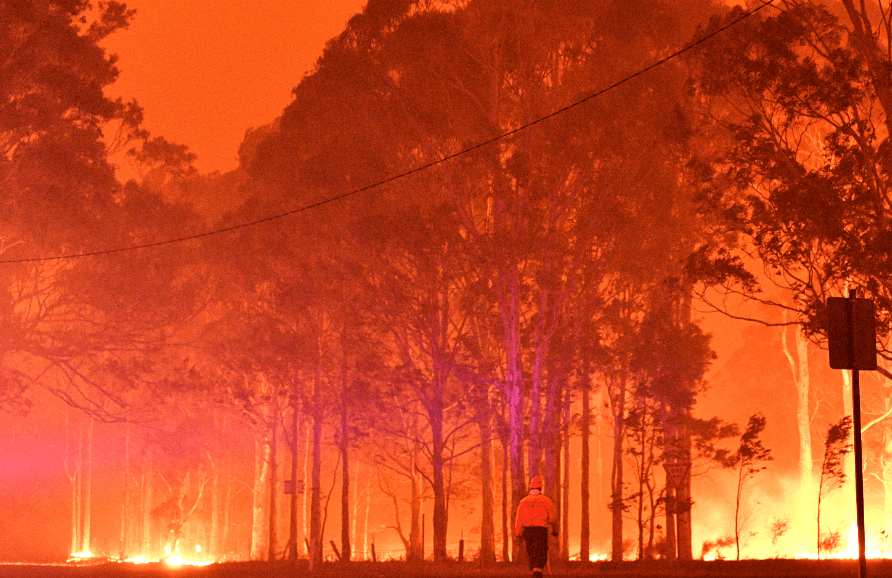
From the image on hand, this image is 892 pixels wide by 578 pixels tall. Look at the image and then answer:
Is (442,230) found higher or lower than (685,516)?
Answer: higher

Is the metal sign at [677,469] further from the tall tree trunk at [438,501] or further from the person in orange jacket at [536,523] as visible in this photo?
the tall tree trunk at [438,501]

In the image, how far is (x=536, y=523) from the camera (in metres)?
15.4

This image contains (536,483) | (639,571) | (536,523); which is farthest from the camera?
(639,571)

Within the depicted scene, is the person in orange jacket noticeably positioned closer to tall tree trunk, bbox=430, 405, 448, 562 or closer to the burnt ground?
the burnt ground

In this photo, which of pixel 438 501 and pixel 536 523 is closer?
pixel 536 523

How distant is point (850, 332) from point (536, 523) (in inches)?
292

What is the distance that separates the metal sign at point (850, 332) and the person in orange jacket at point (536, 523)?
7.06 metres

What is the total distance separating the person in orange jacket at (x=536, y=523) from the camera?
15.3 m

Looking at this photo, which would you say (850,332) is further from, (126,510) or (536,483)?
(126,510)

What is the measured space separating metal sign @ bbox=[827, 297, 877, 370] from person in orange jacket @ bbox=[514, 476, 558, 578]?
23.2ft

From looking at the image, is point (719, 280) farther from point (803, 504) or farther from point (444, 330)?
point (803, 504)

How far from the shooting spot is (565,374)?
29.4m

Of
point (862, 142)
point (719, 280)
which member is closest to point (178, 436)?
point (719, 280)

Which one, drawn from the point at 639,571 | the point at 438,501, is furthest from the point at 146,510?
the point at 639,571
